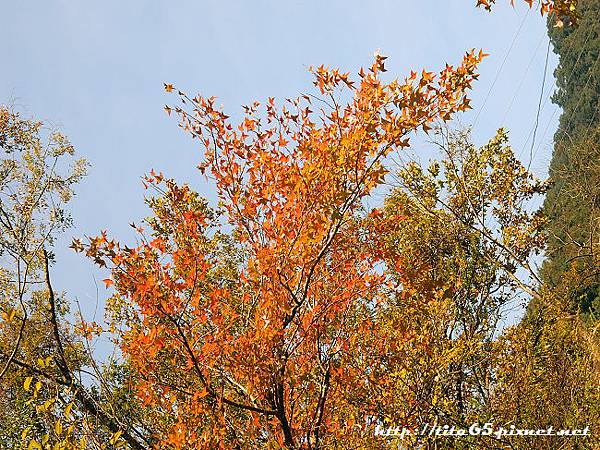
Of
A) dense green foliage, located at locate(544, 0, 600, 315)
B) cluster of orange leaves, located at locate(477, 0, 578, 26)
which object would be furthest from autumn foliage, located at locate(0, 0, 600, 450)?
dense green foliage, located at locate(544, 0, 600, 315)

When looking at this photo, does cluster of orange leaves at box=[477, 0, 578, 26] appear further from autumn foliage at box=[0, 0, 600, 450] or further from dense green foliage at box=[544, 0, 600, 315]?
dense green foliage at box=[544, 0, 600, 315]

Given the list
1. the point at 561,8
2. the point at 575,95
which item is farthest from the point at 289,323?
the point at 575,95

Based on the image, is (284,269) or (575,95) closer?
(284,269)

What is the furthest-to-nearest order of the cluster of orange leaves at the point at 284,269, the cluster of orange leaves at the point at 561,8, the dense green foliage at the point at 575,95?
the dense green foliage at the point at 575,95 < the cluster of orange leaves at the point at 284,269 < the cluster of orange leaves at the point at 561,8

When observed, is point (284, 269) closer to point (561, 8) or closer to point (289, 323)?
point (289, 323)

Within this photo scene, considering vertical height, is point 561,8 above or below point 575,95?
below

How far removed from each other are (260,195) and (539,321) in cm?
562

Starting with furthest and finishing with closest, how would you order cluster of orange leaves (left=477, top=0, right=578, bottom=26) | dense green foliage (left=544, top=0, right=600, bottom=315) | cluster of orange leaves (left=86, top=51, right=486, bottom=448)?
dense green foliage (left=544, top=0, right=600, bottom=315)
cluster of orange leaves (left=86, top=51, right=486, bottom=448)
cluster of orange leaves (left=477, top=0, right=578, bottom=26)

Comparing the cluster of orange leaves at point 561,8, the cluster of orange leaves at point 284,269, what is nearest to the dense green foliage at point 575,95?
the cluster of orange leaves at point 284,269

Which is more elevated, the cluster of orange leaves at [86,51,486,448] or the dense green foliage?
the dense green foliage

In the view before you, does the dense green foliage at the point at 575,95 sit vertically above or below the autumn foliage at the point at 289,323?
above

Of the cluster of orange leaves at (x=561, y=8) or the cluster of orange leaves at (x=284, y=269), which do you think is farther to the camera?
the cluster of orange leaves at (x=284, y=269)

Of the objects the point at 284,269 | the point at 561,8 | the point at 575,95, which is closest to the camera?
the point at 561,8

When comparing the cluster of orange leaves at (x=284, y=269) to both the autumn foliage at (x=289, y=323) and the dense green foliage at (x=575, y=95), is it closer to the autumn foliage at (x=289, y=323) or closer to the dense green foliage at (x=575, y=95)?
the autumn foliage at (x=289, y=323)
